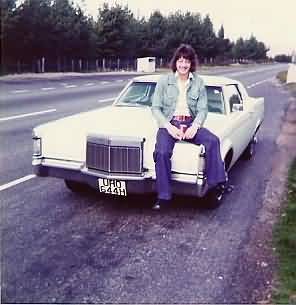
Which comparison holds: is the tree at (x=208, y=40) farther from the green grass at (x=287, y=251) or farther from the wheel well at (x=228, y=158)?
the green grass at (x=287, y=251)

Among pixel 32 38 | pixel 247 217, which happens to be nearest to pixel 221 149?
pixel 247 217

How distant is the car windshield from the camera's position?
609cm

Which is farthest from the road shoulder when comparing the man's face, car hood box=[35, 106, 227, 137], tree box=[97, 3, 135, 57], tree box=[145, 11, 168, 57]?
tree box=[145, 11, 168, 57]

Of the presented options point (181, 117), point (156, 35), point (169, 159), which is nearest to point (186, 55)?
point (181, 117)

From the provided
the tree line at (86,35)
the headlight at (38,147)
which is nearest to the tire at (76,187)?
the headlight at (38,147)

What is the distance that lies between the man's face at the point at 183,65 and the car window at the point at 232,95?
1367mm

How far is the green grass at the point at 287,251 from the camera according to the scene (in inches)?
128

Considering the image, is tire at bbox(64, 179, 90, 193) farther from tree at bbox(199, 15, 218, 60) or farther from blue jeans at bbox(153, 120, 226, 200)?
tree at bbox(199, 15, 218, 60)

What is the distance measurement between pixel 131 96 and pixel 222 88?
4.38 feet

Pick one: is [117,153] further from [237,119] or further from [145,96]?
[237,119]

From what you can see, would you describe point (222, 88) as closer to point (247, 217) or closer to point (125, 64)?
point (247, 217)

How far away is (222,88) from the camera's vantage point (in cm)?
618

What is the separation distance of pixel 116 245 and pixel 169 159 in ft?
3.32

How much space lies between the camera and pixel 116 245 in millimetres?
4086
